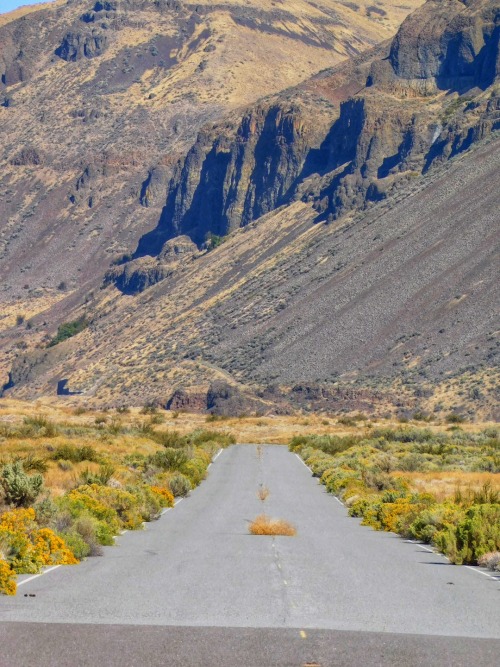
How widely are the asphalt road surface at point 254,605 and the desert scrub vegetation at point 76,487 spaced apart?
51cm

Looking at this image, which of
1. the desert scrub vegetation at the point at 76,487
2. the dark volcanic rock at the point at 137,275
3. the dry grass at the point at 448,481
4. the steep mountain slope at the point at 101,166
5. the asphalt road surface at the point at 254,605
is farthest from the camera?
the steep mountain slope at the point at 101,166

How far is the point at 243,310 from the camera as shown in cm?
10975

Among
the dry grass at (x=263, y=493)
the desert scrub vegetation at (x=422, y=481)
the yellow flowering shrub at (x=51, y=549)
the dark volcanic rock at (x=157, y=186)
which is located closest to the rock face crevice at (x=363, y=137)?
the dark volcanic rock at (x=157, y=186)

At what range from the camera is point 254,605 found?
15109 mm

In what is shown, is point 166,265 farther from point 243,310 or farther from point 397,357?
point 397,357

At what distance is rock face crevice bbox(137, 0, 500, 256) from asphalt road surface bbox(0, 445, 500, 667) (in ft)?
329

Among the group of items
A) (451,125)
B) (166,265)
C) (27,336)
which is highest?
(451,125)

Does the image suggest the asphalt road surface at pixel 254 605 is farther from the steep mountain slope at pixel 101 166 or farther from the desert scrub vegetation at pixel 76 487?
the steep mountain slope at pixel 101 166

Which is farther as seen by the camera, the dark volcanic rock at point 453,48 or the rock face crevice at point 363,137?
the dark volcanic rock at point 453,48

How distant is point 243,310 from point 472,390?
36.3 meters

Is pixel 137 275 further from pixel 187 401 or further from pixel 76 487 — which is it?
pixel 76 487

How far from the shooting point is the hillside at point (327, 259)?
86.6 meters

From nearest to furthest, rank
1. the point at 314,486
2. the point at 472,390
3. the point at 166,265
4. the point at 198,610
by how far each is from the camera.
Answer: the point at 198,610, the point at 314,486, the point at 472,390, the point at 166,265

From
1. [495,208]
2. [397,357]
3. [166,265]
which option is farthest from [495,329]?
[166,265]
